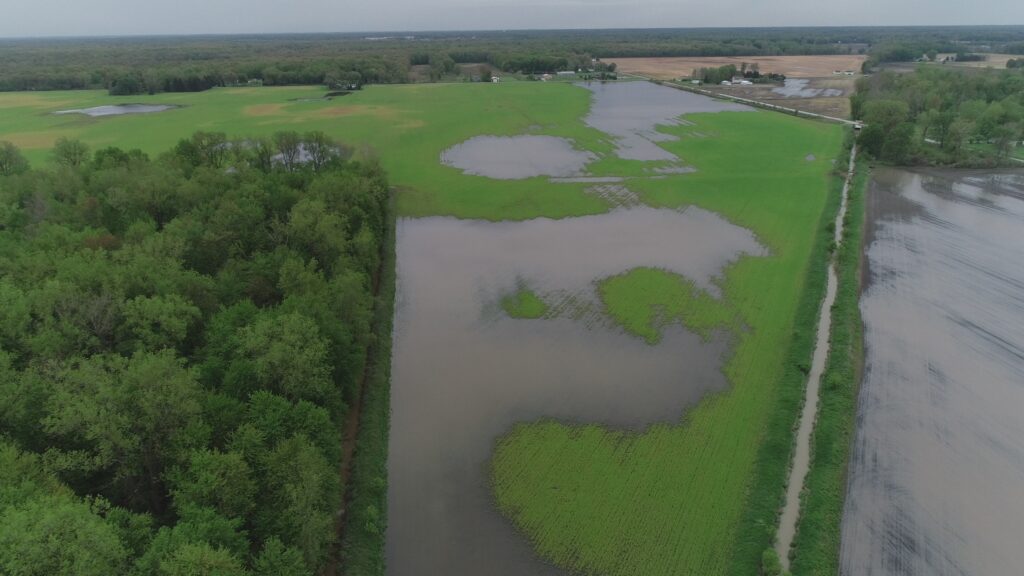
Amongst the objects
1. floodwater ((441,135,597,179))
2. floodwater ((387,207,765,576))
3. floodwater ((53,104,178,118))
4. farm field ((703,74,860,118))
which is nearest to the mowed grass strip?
floodwater ((387,207,765,576))

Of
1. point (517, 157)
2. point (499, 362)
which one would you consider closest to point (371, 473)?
point (499, 362)

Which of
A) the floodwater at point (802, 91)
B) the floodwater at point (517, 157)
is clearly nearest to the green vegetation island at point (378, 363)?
the floodwater at point (517, 157)

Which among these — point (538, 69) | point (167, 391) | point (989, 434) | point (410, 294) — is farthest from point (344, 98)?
point (989, 434)

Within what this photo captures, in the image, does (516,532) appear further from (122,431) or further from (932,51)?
(932,51)

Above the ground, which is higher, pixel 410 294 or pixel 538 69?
pixel 538 69

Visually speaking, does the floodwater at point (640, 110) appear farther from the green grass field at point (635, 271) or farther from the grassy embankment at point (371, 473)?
the grassy embankment at point (371, 473)
